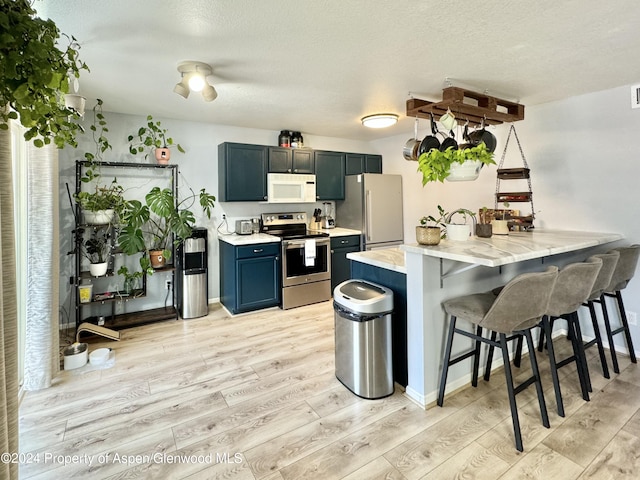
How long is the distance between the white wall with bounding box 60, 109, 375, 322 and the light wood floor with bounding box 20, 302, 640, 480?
1.31 m

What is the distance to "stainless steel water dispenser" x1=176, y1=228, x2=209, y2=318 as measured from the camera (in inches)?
149

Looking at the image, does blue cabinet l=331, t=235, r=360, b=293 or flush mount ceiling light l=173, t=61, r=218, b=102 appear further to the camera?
blue cabinet l=331, t=235, r=360, b=293

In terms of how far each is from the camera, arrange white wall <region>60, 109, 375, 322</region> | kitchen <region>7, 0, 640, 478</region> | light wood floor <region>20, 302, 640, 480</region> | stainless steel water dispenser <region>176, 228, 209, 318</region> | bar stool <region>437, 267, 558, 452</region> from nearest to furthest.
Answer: light wood floor <region>20, 302, 640, 480</region>, bar stool <region>437, 267, 558, 452</region>, kitchen <region>7, 0, 640, 478</region>, white wall <region>60, 109, 375, 322</region>, stainless steel water dispenser <region>176, 228, 209, 318</region>

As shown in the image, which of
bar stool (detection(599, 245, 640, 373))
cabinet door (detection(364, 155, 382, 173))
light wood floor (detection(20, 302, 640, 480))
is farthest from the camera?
cabinet door (detection(364, 155, 382, 173))

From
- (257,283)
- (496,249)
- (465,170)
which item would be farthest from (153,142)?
(496,249)

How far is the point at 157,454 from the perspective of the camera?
5.87 feet

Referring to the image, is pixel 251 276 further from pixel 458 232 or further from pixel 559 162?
pixel 559 162

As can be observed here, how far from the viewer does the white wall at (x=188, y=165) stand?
350cm

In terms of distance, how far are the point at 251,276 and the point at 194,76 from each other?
87.3 inches

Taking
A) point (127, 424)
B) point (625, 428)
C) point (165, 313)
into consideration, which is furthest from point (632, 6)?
point (165, 313)

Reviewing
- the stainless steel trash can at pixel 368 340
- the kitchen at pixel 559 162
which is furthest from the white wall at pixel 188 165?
the stainless steel trash can at pixel 368 340

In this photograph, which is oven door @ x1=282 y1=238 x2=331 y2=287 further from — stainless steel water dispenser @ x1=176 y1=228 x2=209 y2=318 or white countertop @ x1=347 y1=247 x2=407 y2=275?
white countertop @ x1=347 y1=247 x2=407 y2=275

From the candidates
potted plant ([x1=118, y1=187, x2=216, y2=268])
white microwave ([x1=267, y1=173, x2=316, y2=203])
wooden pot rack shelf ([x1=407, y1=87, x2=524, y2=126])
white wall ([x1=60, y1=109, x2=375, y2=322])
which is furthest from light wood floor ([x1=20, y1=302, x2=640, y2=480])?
white microwave ([x1=267, y1=173, x2=316, y2=203])

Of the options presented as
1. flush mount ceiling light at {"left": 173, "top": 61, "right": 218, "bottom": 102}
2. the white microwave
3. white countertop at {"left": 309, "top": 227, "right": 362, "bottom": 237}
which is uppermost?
flush mount ceiling light at {"left": 173, "top": 61, "right": 218, "bottom": 102}
